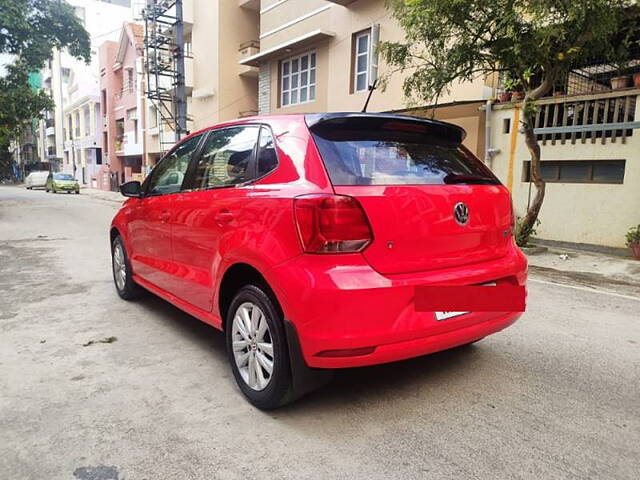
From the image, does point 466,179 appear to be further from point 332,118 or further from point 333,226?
point 333,226

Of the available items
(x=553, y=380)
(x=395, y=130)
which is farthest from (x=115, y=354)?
(x=553, y=380)

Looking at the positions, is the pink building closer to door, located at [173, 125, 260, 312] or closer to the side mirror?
the side mirror

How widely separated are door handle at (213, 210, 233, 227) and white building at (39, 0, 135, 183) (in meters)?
39.8

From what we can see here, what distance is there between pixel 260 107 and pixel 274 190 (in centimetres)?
1688

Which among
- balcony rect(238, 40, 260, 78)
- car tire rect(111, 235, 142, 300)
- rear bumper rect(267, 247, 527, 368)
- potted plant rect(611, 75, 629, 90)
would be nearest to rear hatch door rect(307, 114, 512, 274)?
rear bumper rect(267, 247, 527, 368)

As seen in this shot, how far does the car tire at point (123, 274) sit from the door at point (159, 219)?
219mm

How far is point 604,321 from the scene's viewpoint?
4.73m

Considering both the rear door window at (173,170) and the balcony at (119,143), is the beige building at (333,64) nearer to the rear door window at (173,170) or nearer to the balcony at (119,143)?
the rear door window at (173,170)

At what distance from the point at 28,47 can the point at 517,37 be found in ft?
69.8

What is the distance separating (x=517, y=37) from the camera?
7.38 meters

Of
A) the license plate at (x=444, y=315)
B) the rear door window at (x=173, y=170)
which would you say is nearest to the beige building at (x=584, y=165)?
the license plate at (x=444, y=315)

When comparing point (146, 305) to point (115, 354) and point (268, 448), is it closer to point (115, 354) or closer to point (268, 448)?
point (115, 354)

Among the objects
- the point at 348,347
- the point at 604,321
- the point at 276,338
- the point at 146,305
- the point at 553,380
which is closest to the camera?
the point at 348,347

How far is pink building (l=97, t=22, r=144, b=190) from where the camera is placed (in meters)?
31.1
